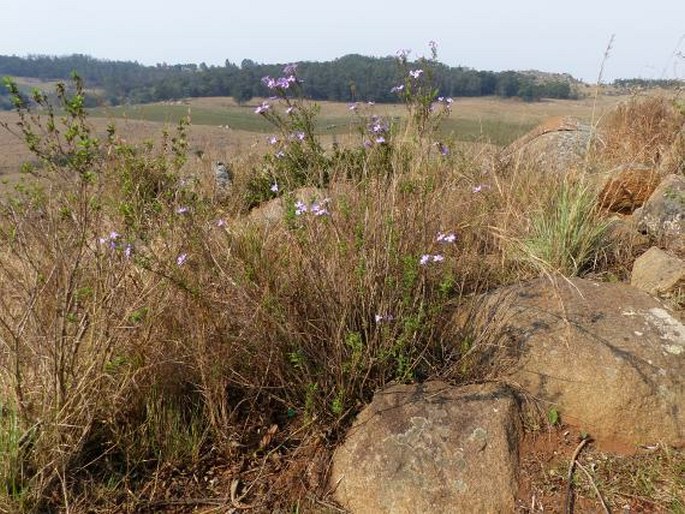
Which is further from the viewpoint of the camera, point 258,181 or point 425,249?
point 258,181

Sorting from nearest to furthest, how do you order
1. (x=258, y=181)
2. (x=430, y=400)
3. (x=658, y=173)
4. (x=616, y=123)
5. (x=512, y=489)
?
1. (x=512, y=489)
2. (x=430, y=400)
3. (x=658, y=173)
4. (x=258, y=181)
5. (x=616, y=123)

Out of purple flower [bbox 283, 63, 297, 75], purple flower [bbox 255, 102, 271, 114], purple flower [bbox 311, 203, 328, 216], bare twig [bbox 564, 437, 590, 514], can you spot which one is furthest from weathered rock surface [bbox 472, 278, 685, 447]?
purple flower [bbox 283, 63, 297, 75]

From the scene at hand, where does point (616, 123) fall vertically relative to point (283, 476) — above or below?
above

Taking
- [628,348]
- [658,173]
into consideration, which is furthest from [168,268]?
[658,173]

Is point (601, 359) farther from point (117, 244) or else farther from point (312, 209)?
point (117, 244)

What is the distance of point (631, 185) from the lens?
4.57 metres

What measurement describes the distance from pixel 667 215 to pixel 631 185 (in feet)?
3.08

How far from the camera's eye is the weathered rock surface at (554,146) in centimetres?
532

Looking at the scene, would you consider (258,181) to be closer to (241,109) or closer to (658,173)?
(658,173)

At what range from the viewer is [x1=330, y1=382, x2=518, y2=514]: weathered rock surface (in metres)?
2.18

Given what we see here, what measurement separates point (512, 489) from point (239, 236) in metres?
1.79

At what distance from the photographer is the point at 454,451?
2273 millimetres

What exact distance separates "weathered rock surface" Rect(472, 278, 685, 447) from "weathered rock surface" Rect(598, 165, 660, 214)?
1.80m

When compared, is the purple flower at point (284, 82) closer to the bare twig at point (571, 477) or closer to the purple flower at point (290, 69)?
the purple flower at point (290, 69)
